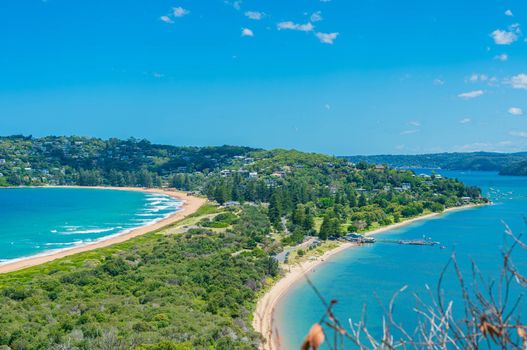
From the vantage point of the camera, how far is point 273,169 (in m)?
84.1

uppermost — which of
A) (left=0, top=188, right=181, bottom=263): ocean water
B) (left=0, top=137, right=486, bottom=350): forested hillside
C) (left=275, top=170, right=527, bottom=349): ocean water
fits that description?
(left=0, top=137, right=486, bottom=350): forested hillside

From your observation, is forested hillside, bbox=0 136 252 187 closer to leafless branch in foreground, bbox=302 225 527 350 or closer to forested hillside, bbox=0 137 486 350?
forested hillside, bbox=0 137 486 350

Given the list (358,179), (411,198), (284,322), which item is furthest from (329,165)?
(284,322)

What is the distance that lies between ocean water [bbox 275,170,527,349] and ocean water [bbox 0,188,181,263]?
22.1m

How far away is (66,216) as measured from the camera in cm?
5566

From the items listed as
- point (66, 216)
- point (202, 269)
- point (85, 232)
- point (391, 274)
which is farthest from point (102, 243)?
point (391, 274)

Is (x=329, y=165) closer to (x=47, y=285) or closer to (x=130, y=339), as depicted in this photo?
(x=47, y=285)

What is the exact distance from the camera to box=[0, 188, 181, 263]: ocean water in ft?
129

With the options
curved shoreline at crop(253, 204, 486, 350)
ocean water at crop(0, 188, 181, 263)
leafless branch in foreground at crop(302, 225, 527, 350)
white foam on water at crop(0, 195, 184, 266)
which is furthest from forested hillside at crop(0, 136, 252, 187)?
leafless branch in foreground at crop(302, 225, 527, 350)

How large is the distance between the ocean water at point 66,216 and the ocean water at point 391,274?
22.1 metres

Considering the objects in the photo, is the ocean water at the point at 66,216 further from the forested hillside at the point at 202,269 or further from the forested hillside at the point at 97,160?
the forested hillside at the point at 97,160

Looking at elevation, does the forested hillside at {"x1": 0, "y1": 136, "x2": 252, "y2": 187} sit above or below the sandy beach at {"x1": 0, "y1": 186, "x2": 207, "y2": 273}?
above

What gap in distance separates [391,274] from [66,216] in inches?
1649

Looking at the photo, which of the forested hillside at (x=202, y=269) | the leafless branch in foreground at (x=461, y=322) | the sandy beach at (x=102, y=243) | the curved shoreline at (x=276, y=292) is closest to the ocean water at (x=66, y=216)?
the sandy beach at (x=102, y=243)
